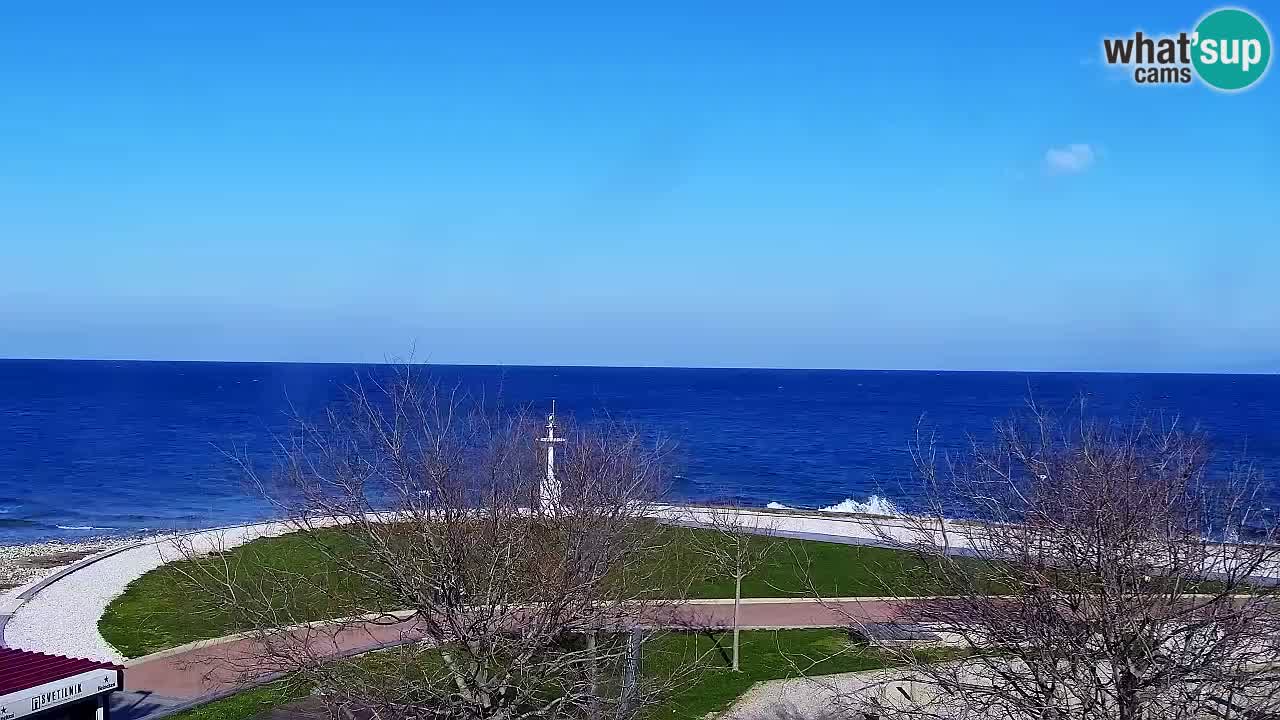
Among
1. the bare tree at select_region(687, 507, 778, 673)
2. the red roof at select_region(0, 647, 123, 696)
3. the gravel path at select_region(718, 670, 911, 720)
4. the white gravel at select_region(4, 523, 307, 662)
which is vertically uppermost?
the red roof at select_region(0, 647, 123, 696)

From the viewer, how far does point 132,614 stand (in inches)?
871

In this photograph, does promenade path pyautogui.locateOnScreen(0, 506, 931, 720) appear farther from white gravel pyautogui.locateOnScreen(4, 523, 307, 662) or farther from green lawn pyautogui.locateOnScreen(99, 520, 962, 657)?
green lawn pyautogui.locateOnScreen(99, 520, 962, 657)

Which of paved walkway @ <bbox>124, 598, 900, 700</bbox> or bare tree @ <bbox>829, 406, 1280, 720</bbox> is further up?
bare tree @ <bbox>829, 406, 1280, 720</bbox>

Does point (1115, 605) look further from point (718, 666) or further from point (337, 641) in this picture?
point (337, 641)

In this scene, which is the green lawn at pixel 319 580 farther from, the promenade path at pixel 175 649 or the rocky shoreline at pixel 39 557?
the rocky shoreline at pixel 39 557

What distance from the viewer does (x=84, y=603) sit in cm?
2339

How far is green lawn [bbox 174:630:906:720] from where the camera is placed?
1605 cm

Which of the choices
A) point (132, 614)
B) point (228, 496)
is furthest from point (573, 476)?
point (228, 496)

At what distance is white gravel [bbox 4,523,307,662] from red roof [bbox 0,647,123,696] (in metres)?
2.79

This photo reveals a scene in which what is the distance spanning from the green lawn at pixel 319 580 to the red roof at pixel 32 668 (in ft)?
12.9

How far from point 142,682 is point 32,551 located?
2320cm

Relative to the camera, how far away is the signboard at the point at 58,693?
37.3 ft

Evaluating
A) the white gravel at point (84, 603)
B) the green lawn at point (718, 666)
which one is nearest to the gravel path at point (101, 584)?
the white gravel at point (84, 603)

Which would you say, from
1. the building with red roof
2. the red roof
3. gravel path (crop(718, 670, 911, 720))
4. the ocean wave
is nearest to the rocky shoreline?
the red roof
